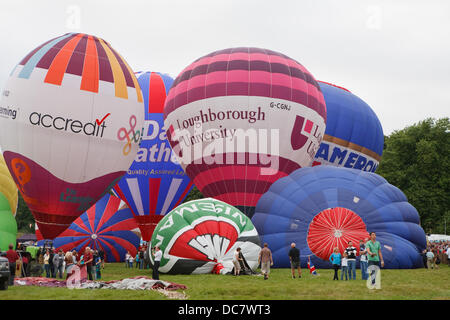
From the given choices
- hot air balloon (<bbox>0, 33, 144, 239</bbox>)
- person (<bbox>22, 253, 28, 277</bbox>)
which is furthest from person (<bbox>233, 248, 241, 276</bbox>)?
person (<bbox>22, 253, 28, 277</bbox>)

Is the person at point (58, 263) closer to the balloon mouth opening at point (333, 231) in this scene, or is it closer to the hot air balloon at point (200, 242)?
the hot air balloon at point (200, 242)

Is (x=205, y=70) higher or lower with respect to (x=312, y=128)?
higher

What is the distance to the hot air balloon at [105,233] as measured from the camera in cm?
2742

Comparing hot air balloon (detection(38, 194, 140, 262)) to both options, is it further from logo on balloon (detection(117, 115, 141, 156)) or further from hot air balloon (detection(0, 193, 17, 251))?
logo on balloon (detection(117, 115, 141, 156))

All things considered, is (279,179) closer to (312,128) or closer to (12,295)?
(312,128)

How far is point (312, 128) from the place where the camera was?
918 inches

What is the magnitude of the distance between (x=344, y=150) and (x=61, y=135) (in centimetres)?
1657

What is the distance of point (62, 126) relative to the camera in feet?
61.1

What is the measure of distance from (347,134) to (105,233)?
14.0 metres

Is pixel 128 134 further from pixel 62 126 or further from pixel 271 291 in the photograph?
pixel 271 291

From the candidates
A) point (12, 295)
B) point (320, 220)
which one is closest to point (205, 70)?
point (320, 220)

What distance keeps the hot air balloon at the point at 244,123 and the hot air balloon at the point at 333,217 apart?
1492 mm

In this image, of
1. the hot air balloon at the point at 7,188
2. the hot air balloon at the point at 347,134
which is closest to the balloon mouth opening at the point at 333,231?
the hot air balloon at the point at 347,134

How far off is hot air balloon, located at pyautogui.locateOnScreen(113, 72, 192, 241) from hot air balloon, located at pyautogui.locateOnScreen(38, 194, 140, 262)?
6.59 feet
